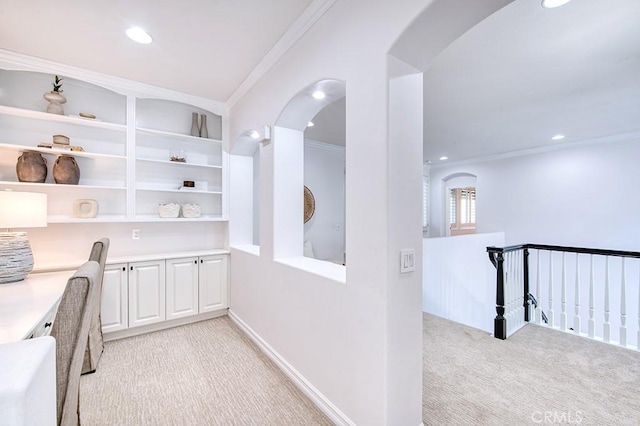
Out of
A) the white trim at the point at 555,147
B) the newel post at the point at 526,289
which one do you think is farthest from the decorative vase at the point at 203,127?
the white trim at the point at 555,147

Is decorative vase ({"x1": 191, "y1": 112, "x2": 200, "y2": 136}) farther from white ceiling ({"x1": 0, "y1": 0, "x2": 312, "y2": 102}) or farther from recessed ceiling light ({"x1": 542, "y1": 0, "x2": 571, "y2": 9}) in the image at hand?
recessed ceiling light ({"x1": 542, "y1": 0, "x2": 571, "y2": 9})

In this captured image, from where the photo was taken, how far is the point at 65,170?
267 centimetres

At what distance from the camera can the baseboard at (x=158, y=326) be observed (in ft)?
9.40

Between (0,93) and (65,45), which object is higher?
(65,45)

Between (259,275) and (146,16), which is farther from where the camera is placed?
(259,275)

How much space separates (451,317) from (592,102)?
3.05 metres

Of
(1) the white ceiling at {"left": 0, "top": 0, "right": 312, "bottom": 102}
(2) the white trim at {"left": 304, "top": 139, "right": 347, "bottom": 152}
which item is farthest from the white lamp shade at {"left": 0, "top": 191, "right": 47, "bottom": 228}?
(2) the white trim at {"left": 304, "top": 139, "right": 347, "bottom": 152}

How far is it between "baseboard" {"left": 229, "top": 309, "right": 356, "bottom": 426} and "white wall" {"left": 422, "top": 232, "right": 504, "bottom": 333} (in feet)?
7.19

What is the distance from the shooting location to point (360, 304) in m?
1.58

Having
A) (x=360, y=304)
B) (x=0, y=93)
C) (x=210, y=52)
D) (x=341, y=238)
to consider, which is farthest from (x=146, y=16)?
(x=341, y=238)

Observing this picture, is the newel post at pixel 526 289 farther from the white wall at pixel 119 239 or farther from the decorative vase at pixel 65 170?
the decorative vase at pixel 65 170

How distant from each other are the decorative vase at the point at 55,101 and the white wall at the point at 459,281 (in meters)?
4.22

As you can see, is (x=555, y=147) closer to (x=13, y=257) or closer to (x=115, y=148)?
(x=115, y=148)

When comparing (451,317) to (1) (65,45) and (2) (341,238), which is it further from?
(1) (65,45)
